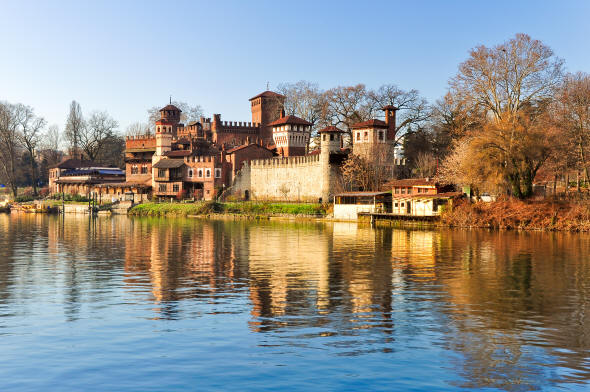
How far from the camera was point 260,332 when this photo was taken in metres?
15.3

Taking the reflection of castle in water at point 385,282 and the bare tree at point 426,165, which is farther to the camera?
the bare tree at point 426,165

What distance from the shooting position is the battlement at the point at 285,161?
68619 millimetres

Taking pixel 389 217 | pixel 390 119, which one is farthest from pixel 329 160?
pixel 389 217

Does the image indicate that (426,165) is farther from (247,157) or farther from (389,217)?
(247,157)

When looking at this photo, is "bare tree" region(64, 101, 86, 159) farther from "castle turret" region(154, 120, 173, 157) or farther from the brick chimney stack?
the brick chimney stack

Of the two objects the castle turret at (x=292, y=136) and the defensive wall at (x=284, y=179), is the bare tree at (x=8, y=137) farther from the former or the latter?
the castle turret at (x=292, y=136)

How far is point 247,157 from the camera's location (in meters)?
79.2

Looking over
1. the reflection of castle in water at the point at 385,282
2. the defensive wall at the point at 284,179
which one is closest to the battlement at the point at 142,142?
the defensive wall at the point at 284,179

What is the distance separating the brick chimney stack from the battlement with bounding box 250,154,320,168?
8.45 m

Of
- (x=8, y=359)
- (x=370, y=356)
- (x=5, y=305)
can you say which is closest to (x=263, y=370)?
(x=370, y=356)

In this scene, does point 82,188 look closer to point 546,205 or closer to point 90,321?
point 546,205

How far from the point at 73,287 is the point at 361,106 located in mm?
60720

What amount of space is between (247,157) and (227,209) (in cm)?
1127

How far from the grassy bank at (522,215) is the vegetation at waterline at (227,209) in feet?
51.4
